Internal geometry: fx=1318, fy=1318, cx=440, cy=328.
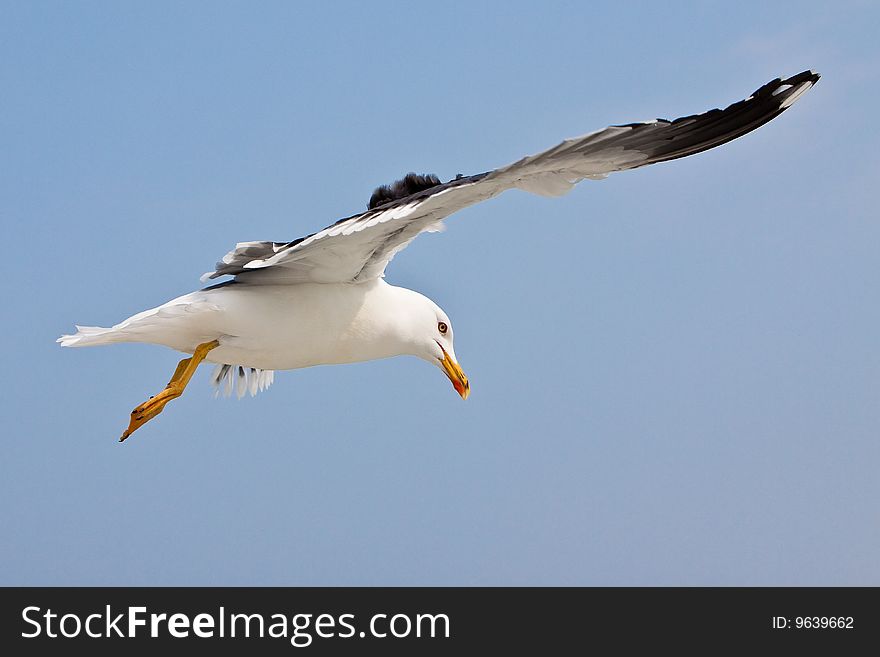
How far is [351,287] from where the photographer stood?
790 cm

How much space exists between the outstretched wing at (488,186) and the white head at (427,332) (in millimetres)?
463

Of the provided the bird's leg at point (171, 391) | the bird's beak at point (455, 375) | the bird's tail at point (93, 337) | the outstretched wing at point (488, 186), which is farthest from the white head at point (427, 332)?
the bird's tail at point (93, 337)

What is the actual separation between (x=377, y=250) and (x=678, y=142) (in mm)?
1875

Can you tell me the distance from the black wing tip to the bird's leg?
1323 millimetres

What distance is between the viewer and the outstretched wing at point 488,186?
6.52 meters

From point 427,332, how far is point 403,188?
997mm

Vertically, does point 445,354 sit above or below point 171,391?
above

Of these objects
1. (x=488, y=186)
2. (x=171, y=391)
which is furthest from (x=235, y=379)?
(x=488, y=186)

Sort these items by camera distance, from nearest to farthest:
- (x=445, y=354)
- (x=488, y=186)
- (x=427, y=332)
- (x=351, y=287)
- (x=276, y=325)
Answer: (x=488, y=186)
(x=276, y=325)
(x=351, y=287)
(x=427, y=332)
(x=445, y=354)

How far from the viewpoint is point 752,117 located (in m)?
6.98

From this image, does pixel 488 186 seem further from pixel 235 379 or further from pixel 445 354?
pixel 235 379
